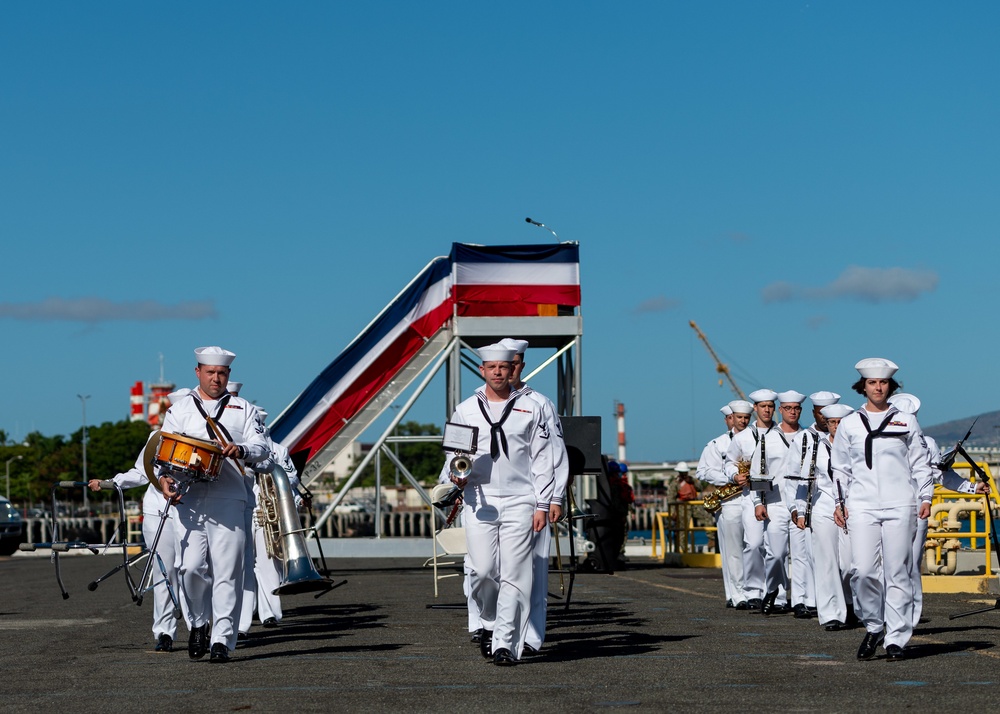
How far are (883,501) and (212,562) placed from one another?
4896 mm

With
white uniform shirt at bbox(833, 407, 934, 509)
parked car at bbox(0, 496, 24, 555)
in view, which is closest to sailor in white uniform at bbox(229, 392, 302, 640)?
white uniform shirt at bbox(833, 407, 934, 509)

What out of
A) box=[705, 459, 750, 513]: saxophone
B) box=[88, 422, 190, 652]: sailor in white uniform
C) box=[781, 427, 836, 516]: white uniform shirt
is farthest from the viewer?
box=[705, 459, 750, 513]: saxophone

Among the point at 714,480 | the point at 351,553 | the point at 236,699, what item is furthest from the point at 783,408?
the point at 351,553

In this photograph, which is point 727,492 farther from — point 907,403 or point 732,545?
point 907,403

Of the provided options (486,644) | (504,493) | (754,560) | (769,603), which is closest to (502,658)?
(486,644)

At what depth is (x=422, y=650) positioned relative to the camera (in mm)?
11703

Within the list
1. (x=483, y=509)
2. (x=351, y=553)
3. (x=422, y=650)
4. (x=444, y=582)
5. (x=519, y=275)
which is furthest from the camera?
(x=351, y=553)

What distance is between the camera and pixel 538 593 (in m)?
11.1

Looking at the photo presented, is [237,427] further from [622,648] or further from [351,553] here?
[351,553]

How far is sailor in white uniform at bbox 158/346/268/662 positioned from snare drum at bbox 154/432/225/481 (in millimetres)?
110

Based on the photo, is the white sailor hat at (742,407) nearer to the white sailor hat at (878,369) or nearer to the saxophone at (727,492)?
the saxophone at (727,492)

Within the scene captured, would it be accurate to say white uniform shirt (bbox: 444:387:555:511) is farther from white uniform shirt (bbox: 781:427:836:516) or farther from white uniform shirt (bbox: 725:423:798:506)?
white uniform shirt (bbox: 725:423:798:506)

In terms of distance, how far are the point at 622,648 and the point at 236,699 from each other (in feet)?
12.8

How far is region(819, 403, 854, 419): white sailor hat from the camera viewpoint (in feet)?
44.7
